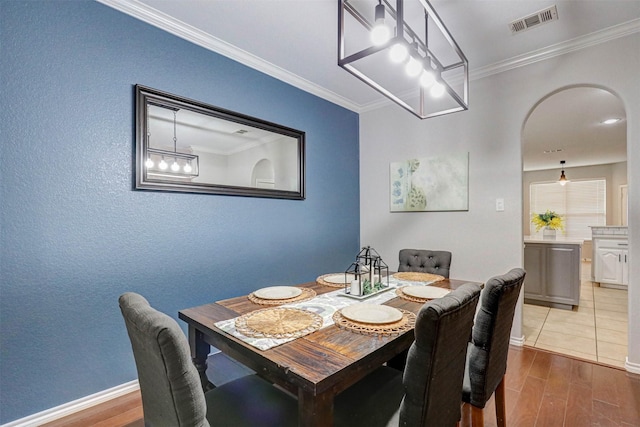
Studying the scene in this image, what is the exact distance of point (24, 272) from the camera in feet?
5.18

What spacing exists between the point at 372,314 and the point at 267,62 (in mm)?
2361

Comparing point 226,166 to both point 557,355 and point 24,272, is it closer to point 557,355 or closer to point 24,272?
point 24,272

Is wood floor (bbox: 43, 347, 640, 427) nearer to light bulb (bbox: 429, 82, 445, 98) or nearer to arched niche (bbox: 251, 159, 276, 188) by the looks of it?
arched niche (bbox: 251, 159, 276, 188)

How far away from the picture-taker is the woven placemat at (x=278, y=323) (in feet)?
3.69

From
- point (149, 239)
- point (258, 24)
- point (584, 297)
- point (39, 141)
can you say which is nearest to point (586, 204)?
point (584, 297)

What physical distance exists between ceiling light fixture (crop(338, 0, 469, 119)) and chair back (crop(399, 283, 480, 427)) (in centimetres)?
110

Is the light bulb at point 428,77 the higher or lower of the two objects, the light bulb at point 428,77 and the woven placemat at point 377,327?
the higher

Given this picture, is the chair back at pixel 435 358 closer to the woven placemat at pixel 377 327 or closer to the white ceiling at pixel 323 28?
the woven placemat at pixel 377 327

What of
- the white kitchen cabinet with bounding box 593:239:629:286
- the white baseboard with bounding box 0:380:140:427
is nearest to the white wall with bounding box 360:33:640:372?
the white baseboard with bounding box 0:380:140:427

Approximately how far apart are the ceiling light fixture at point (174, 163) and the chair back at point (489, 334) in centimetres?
201

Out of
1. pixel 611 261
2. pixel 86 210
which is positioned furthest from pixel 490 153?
pixel 611 261

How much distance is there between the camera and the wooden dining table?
0.86 m

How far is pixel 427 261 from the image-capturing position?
2.41 m

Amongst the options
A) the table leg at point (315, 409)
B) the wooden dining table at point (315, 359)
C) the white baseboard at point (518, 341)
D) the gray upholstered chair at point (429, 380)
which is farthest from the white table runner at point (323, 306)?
the white baseboard at point (518, 341)
